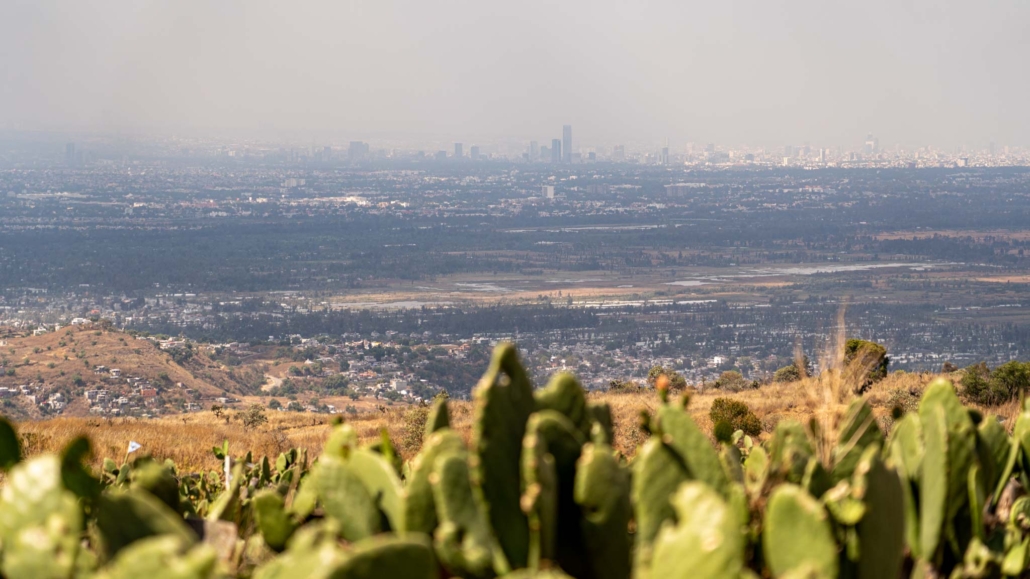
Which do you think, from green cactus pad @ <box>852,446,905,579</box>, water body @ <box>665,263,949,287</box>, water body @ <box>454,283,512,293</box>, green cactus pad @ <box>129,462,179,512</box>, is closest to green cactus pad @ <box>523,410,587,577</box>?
green cactus pad @ <box>852,446,905,579</box>

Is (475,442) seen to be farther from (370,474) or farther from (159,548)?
(159,548)

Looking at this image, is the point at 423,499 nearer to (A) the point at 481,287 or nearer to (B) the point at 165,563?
(B) the point at 165,563

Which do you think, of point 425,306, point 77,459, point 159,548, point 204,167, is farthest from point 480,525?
point 204,167

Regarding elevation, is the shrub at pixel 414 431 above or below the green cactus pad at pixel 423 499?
below

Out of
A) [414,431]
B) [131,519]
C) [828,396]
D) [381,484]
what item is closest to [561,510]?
[381,484]

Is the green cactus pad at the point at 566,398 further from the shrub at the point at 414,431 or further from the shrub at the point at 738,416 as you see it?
the shrub at the point at 738,416

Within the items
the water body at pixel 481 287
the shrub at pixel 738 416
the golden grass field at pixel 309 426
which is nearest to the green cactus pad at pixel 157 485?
the golden grass field at pixel 309 426
